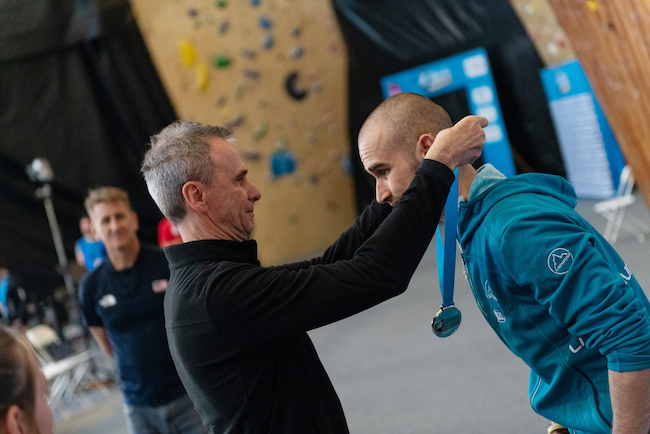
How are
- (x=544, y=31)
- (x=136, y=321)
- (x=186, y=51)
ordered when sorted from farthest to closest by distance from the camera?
(x=186, y=51) < (x=544, y=31) < (x=136, y=321)

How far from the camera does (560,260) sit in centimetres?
114

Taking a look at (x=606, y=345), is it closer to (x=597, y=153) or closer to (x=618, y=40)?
(x=618, y=40)

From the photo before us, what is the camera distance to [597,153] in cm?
748

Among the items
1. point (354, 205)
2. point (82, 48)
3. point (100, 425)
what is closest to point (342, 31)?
point (354, 205)

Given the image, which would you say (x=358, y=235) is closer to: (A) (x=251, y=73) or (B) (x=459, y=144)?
(B) (x=459, y=144)

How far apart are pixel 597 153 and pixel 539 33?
2.04 m

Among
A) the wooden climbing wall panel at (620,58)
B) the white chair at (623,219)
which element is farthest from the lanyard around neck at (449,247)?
the white chair at (623,219)

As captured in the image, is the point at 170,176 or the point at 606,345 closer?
the point at 606,345

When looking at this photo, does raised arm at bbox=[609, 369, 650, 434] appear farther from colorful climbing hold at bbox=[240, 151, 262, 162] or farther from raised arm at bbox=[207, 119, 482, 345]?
colorful climbing hold at bbox=[240, 151, 262, 162]

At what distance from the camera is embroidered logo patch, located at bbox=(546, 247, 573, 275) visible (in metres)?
1.14

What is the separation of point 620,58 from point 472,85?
5.29 metres

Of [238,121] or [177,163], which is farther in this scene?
[238,121]

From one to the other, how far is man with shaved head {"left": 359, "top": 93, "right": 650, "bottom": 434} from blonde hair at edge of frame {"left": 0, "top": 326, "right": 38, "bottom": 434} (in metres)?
0.91

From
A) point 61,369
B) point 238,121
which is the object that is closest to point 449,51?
point 238,121
